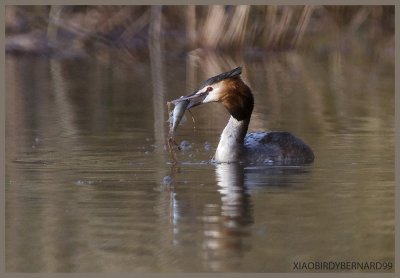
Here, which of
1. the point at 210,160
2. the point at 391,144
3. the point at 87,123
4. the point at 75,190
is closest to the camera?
Answer: the point at 75,190

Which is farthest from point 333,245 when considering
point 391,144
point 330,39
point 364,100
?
point 330,39

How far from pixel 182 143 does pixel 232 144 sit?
3.70 ft

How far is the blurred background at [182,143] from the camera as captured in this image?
7770 millimetres

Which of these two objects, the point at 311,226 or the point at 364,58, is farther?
the point at 364,58

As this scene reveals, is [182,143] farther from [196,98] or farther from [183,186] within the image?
[183,186]

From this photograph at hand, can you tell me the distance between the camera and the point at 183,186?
9.95 m

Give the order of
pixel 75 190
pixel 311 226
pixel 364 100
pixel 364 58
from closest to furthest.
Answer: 1. pixel 311 226
2. pixel 75 190
3. pixel 364 100
4. pixel 364 58

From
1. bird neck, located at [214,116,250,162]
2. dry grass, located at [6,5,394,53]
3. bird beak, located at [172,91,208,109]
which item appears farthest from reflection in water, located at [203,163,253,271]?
dry grass, located at [6,5,394,53]

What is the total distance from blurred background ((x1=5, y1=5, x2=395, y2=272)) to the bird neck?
0.65 feet

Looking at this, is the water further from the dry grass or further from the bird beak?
the dry grass

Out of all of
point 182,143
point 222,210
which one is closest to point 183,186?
point 222,210

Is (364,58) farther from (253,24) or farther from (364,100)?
(364,100)

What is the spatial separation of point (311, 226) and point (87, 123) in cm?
624

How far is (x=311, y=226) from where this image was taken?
8.27 m
